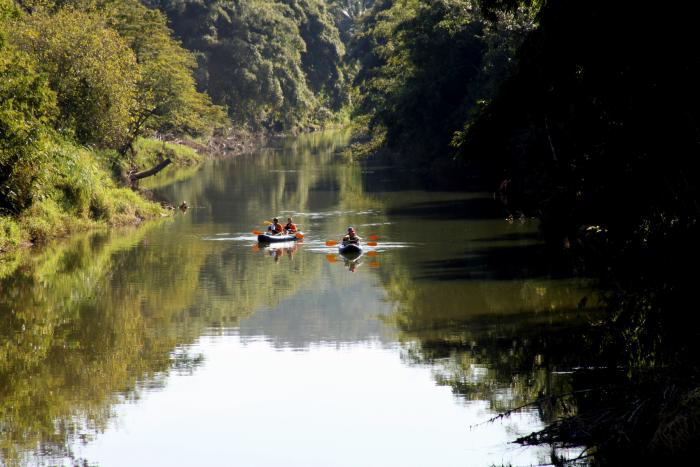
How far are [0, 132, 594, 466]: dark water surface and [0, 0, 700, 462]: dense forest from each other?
6.56 feet

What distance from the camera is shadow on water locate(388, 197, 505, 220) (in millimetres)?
47184

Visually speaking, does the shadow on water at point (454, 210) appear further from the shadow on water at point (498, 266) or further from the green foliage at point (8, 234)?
the green foliage at point (8, 234)

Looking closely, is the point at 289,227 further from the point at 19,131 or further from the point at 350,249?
the point at 19,131

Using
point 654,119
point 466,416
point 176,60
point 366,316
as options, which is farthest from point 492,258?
point 176,60

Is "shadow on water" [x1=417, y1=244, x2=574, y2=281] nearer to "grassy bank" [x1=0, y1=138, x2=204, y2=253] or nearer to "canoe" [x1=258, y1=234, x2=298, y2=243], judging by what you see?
"canoe" [x1=258, y1=234, x2=298, y2=243]

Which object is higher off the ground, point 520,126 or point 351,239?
point 351,239

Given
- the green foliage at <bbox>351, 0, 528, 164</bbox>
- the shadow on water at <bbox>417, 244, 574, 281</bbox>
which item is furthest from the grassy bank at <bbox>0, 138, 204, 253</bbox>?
the green foliage at <bbox>351, 0, 528, 164</bbox>

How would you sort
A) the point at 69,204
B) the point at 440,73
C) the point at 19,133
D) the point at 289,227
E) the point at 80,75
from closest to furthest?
1. the point at 19,133
2. the point at 289,227
3. the point at 69,204
4. the point at 80,75
5. the point at 440,73

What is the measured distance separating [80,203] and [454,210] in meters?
16.1

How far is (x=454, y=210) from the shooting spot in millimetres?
49312

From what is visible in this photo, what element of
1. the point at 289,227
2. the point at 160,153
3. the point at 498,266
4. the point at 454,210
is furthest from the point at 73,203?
the point at 160,153

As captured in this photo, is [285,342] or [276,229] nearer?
[285,342]

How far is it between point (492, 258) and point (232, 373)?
15322 mm

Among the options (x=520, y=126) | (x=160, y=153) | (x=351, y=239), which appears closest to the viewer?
(x=520, y=126)
